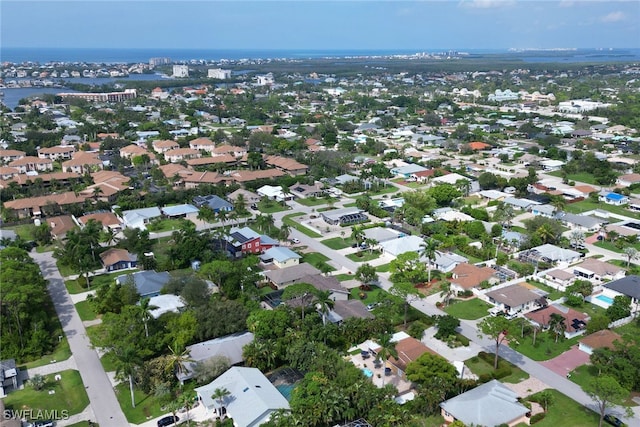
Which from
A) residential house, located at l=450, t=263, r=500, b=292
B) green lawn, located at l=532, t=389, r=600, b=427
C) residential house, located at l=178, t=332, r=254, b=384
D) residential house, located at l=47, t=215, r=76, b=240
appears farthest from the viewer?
residential house, located at l=47, t=215, r=76, b=240

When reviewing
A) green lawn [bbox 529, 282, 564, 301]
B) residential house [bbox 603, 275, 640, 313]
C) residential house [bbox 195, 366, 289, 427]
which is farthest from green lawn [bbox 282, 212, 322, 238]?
residential house [bbox 603, 275, 640, 313]

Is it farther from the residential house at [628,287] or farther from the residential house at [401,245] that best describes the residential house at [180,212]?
the residential house at [628,287]

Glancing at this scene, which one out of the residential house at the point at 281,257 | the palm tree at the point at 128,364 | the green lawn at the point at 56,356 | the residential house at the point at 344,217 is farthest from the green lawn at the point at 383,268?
the green lawn at the point at 56,356

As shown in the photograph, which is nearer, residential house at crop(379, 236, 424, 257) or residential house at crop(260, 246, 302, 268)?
residential house at crop(260, 246, 302, 268)

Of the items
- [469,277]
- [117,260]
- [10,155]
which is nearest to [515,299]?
[469,277]

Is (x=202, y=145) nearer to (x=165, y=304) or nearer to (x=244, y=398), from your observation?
(x=165, y=304)

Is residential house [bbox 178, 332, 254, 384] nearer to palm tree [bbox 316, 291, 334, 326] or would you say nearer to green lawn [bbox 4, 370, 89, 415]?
palm tree [bbox 316, 291, 334, 326]
